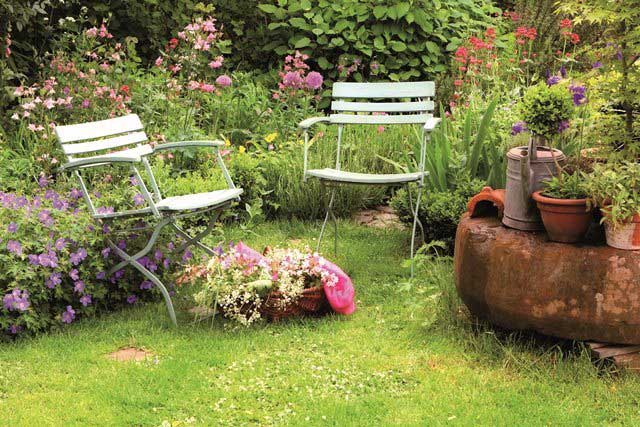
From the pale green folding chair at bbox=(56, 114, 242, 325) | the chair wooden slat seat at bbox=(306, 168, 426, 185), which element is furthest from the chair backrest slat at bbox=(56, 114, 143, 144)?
the chair wooden slat seat at bbox=(306, 168, 426, 185)

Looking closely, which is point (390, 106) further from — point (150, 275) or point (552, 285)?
point (552, 285)

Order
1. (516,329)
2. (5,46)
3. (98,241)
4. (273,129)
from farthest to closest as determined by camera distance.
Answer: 1. (273,129)
2. (5,46)
3. (98,241)
4. (516,329)

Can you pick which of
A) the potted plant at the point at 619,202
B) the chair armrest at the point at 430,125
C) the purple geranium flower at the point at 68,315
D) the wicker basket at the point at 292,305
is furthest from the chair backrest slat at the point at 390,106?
the purple geranium flower at the point at 68,315

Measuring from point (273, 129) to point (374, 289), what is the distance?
2317mm

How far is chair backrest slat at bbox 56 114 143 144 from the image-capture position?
177 inches

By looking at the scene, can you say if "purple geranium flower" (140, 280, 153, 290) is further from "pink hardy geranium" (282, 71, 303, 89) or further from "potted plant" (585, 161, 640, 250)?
"pink hardy geranium" (282, 71, 303, 89)

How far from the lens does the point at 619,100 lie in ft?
12.4

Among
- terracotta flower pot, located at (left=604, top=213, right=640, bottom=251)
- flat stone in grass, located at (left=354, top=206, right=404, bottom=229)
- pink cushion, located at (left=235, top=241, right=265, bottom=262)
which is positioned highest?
terracotta flower pot, located at (left=604, top=213, right=640, bottom=251)

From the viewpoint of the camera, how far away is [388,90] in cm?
540

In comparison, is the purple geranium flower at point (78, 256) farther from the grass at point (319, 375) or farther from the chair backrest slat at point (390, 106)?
the chair backrest slat at point (390, 106)

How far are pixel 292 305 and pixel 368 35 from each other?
3.93m

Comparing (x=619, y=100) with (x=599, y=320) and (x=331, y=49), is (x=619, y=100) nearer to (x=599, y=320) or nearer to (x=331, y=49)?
(x=599, y=320)

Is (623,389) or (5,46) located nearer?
(623,389)

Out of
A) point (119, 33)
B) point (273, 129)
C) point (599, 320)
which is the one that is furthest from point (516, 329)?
point (119, 33)
